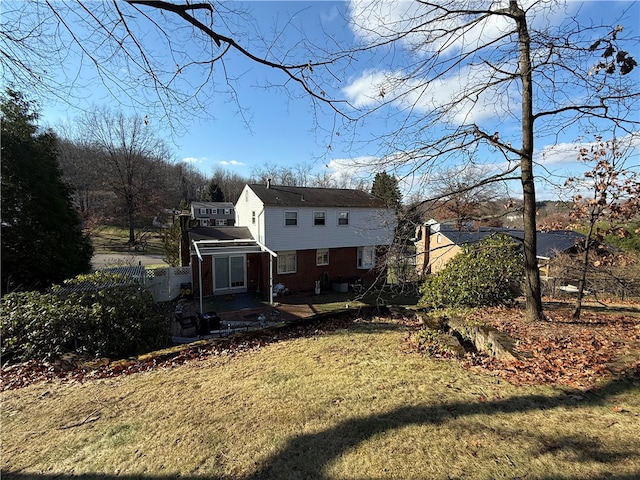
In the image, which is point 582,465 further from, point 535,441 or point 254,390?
point 254,390

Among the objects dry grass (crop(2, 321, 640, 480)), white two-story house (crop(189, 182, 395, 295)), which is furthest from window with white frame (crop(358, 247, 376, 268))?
dry grass (crop(2, 321, 640, 480))

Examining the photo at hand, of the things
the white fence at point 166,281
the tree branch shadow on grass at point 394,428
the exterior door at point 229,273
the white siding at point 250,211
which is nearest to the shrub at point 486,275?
the tree branch shadow on grass at point 394,428

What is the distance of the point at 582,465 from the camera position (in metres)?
2.39

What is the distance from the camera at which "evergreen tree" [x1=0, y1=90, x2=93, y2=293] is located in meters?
11.0

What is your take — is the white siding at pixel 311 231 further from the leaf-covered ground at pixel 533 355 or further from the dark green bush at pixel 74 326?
the dark green bush at pixel 74 326

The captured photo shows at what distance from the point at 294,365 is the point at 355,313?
4437 mm

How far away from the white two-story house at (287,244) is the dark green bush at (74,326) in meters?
8.45

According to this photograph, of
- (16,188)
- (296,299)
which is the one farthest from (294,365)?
(16,188)

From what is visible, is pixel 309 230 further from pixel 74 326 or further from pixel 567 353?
pixel 567 353

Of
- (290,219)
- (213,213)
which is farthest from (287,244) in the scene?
(213,213)

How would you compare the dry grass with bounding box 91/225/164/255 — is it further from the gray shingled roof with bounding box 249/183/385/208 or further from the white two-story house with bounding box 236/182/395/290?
A: the white two-story house with bounding box 236/182/395/290

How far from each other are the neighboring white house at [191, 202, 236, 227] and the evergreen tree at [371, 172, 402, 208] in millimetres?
39042

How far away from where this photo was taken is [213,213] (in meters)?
45.3

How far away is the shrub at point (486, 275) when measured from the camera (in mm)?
8133
